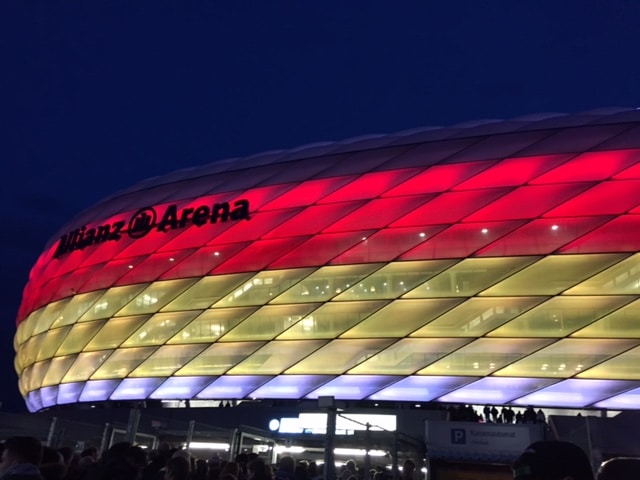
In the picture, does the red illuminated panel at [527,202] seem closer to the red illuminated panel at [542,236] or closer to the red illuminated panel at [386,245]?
the red illuminated panel at [542,236]

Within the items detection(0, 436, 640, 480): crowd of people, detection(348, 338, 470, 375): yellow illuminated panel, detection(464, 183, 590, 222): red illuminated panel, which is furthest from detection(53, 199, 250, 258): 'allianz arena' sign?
detection(0, 436, 640, 480): crowd of people

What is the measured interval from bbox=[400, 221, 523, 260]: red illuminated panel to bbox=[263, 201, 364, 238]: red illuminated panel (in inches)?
104

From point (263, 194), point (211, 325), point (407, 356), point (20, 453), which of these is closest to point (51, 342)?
point (211, 325)

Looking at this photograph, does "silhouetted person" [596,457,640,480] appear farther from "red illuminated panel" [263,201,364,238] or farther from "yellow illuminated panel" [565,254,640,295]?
"red illuminated panel" [263,201,364,238]

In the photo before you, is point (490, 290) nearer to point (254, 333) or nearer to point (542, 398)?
point (542, 398)

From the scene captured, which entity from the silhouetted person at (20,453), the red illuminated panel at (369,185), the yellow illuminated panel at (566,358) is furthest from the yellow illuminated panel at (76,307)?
the silhouetted person at (20,453)

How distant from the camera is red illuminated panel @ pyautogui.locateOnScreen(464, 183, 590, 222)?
59.0 feet

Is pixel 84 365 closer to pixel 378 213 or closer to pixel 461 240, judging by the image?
pixel 378 213

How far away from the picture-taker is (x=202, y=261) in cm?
2181

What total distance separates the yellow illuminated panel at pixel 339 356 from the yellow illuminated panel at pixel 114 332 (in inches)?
249

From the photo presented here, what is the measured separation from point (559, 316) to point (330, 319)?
6788mm

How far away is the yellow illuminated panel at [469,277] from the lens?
18125 mm

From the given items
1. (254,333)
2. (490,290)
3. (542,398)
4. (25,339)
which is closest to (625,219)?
(490,290)

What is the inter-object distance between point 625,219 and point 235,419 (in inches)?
525
